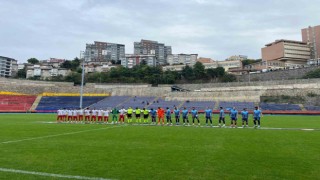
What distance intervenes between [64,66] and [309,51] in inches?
4576

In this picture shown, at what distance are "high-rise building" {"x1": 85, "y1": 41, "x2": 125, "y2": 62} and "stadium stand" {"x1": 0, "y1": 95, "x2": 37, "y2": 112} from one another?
12169 cm

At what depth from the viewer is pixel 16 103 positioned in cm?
5575

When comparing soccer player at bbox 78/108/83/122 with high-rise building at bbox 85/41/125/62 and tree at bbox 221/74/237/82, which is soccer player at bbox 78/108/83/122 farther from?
high-rise building at bbox 85/41/125/62

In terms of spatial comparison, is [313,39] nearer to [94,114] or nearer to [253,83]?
[253,83]

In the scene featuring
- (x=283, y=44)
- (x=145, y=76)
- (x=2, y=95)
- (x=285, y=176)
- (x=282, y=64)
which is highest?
(x=283, y=44)

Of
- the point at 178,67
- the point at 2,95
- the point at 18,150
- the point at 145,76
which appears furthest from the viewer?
the point at 178,67

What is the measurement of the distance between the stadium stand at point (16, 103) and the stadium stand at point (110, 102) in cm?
1380

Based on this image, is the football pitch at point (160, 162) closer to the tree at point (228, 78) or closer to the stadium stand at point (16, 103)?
the stadium stand at point (16, 103)

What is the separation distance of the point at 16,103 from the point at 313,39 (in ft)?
403

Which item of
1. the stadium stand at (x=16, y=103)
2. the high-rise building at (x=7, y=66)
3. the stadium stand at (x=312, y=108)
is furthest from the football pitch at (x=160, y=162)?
the high-rise building at (x=7, y=66)

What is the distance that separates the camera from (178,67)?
4956 inches

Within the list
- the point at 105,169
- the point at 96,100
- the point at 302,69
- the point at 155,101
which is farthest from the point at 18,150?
the point at 302,69

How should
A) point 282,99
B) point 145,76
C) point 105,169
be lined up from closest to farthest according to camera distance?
point 105,169 < point 282,99 < point 145,76

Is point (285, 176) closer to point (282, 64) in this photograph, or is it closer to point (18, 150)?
point (18, 150)
